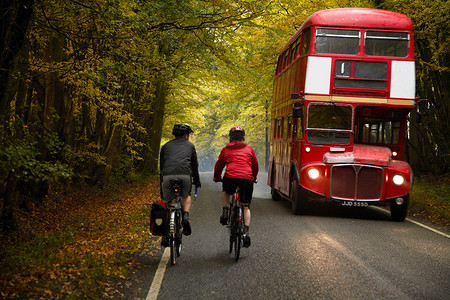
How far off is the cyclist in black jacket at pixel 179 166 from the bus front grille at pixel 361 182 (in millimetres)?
5799

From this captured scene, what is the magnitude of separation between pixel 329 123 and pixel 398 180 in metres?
2.18

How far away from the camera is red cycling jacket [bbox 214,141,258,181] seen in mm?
8016

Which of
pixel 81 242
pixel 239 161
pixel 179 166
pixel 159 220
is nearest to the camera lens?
pixel 159 220

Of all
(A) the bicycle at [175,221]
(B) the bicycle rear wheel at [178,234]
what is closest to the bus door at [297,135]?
(A) the bicycle at [175,221]

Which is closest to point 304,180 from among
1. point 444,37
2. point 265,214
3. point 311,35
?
point 265,214

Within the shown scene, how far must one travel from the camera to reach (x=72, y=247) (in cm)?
814

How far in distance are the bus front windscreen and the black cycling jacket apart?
19.5ft

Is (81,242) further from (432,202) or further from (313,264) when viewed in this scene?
(432,202)

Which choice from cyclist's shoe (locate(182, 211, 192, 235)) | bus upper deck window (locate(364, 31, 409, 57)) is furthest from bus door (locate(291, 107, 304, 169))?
cyclist's shoe (locate(182, 211, 192, 235))

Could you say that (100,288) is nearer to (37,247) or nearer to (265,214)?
(37,247)

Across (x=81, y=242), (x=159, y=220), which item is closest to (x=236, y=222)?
(x=159, y=220)

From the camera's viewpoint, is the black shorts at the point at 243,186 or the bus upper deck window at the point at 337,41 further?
the bus upper deck window at the point at 337,41

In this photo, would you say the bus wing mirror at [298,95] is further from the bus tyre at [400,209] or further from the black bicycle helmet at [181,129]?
the black bicycle helmet at [181,129]

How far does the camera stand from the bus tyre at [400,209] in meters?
12.5
